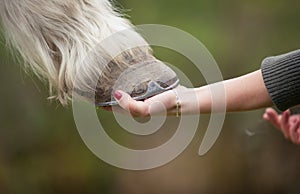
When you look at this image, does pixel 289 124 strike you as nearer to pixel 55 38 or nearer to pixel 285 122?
pixel 285 122

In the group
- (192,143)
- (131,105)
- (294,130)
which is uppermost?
(131,105)

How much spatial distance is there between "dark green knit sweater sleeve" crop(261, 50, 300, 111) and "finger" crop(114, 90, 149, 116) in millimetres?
223

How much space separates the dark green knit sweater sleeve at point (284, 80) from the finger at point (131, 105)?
0.22 meters

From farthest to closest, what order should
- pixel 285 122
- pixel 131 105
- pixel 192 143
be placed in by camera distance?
1. pixel 192 143
2. pixel 285 122
3. pixel 131 105

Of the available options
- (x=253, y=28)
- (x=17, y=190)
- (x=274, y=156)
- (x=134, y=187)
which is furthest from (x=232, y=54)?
(x=17, y=190)

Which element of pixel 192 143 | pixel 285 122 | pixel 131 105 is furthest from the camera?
pixel 192 143

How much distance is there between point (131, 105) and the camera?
4.89 feet

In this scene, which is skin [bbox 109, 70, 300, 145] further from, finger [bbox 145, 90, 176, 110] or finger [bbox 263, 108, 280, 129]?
finger [bbox 263, 108, 280, 129]

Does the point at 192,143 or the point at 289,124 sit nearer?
the point at 289,124

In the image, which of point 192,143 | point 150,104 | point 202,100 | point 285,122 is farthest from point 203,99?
point 192,143

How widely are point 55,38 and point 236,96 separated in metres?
0.34

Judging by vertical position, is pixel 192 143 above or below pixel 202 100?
below

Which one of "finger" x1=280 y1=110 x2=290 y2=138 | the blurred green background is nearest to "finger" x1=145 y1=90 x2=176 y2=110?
"finger" x1=280 y1=110 x2=290 y2=138

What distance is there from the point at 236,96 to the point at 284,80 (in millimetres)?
94
